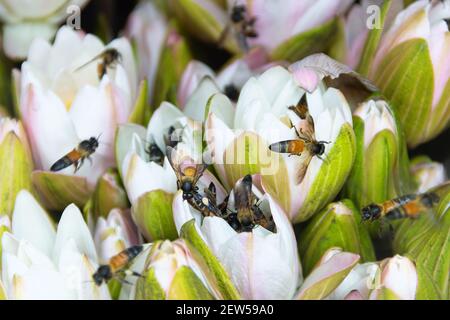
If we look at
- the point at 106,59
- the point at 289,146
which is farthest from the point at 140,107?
the point at 289,146

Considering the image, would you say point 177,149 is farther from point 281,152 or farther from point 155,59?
point 155,59

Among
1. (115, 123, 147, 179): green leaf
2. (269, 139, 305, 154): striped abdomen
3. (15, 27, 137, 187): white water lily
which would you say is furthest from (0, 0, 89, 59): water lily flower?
(269, 139, 305, 154): striped abdomen

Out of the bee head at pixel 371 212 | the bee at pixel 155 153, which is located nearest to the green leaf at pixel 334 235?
the bee head at pixel 371 212

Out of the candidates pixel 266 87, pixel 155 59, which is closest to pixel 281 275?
pixel 266 87

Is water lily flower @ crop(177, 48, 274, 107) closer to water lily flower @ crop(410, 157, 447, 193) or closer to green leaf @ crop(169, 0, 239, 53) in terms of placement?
green leaf @ crop(169, 0, 239, 53)

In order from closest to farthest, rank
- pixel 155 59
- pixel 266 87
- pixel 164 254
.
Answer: pixel 164 254 < pixel 266 87 < pixel 155 59

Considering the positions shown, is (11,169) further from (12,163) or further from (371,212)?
(371,212)

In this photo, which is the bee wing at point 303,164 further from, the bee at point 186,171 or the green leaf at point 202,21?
the green leaf at point 202,21
